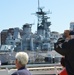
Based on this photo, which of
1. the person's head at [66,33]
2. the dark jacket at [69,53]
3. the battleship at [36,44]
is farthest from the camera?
the battleship at [36,44]

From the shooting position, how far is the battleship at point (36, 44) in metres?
59.5

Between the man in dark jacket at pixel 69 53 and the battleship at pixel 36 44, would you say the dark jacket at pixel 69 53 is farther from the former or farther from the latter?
the battleship at pixel 36 44

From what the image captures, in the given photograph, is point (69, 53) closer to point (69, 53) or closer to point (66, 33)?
point (69, 53)

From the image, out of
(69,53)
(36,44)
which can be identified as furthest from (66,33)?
(36,44)

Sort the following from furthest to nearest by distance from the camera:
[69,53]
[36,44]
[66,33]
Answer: [36,44] → [66,33] → [69,53]

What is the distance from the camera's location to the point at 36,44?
6869 cm

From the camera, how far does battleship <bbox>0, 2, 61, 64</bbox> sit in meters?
59.5

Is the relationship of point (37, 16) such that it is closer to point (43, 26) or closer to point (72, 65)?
point (43, 26)

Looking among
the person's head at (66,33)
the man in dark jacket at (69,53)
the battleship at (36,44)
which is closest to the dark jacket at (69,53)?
the man in dark jacket at (69,53)

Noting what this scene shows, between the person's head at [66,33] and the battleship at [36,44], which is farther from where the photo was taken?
the battleship at [36,44]

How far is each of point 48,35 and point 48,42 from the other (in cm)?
413

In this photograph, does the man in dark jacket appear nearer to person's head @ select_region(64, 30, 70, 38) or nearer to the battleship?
person's head @ select_region(64, 30, 70, 38)

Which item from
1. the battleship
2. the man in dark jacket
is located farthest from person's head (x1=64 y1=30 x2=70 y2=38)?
the battleship

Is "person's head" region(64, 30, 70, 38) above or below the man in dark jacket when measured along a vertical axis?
above
